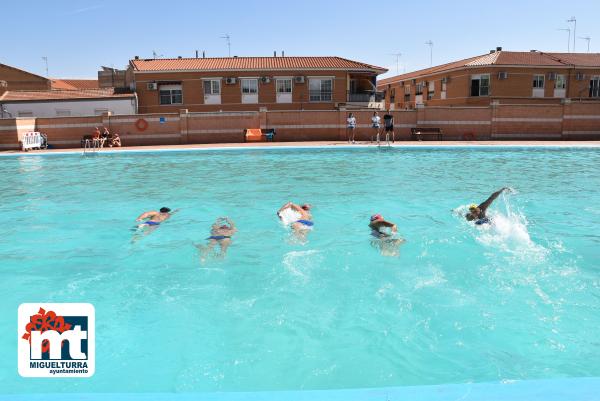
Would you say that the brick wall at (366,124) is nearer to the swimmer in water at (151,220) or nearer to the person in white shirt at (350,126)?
the person in white shirt at (350,126)

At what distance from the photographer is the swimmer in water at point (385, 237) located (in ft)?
28.3

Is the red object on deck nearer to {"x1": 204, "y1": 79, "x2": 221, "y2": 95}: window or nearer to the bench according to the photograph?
the bench

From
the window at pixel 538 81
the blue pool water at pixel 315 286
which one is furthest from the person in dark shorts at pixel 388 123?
the window at pixel 538 81

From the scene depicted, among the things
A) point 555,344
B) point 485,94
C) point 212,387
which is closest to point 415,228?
point 555,344

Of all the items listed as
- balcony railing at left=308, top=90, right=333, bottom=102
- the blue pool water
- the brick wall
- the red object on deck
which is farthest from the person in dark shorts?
the blue pool water

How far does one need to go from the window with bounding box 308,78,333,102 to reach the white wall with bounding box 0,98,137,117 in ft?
38.7

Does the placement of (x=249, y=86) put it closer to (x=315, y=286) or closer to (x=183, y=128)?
(x=183, y=128)

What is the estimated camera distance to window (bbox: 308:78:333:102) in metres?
35.0

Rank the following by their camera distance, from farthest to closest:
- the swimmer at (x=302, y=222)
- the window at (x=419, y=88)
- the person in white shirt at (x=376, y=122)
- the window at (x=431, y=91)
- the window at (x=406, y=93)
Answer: the window at (x=406, y=93), the window at (x=419, y=88), the window at (x=431, y=91), the person in white shirt at (x=376, y=122), the swimmer at (x=302, y=222)

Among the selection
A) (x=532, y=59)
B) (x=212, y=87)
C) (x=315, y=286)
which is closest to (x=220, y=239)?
(x=315, y=286)

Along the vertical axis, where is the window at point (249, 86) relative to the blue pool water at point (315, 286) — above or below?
above

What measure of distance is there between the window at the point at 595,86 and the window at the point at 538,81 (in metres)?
3.89

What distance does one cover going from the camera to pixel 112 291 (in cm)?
698

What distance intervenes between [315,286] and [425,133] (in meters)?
22.4
